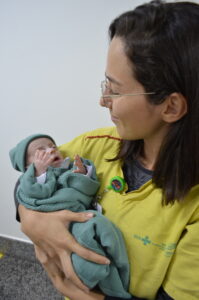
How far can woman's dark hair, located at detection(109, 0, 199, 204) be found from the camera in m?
0.70

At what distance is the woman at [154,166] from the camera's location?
0.71 m

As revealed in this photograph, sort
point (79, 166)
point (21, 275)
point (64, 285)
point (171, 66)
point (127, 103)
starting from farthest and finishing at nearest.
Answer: point (21, 275)
point (79, 166)
point (64, 285)
point (127, 103)
point (171, 66)

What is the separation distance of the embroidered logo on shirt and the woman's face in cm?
35

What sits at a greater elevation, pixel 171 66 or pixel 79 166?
pixel 171 66

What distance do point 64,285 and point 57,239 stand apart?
0.63ft

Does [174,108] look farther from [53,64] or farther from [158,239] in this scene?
[53,64]

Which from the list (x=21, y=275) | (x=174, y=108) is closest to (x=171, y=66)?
(x=174, y=108)

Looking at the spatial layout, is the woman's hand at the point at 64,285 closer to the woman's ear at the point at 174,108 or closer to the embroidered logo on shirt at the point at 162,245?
the embroidered logo on shirt at the point at 162,245

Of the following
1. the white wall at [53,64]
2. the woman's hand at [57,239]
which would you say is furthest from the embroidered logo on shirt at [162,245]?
the white wall at [53,64]

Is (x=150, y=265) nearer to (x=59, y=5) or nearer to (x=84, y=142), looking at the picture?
(x=84, y=142)

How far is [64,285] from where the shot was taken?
0.92 metres

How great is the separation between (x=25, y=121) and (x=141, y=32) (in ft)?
4.63

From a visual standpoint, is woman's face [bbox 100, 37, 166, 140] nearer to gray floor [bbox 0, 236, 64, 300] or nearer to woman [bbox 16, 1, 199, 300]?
woman [bbox 16, 1, 199, 300]

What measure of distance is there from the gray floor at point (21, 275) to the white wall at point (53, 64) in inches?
41.5
